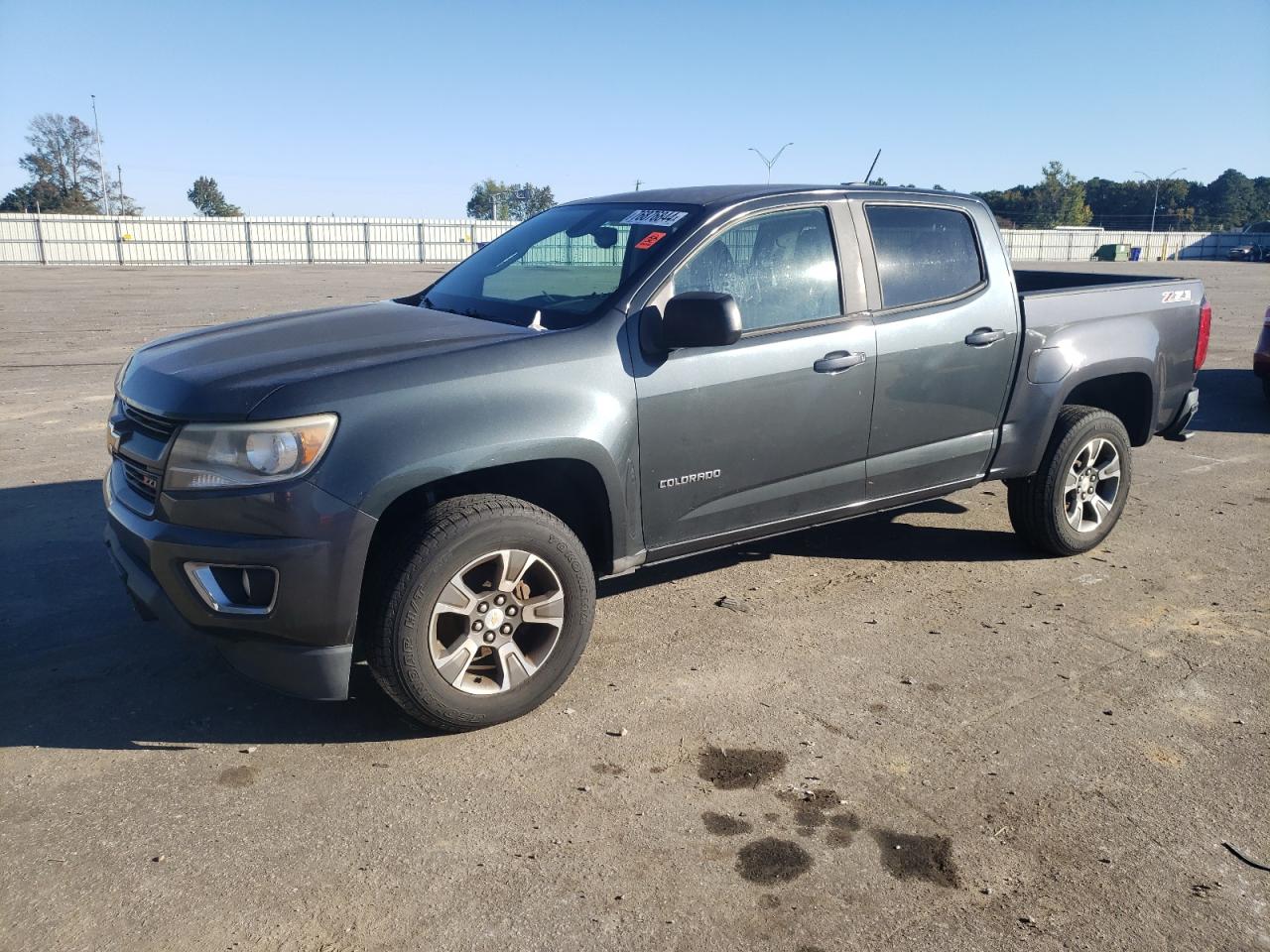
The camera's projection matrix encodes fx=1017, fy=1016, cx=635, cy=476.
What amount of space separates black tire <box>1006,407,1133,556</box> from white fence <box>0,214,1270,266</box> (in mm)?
Result: 40810

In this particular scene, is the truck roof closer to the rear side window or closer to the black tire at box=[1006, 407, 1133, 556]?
the rear side window

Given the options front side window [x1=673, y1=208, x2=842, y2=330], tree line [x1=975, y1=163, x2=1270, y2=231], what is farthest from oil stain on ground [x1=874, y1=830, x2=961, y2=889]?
tree line [x1=975, y1=163, x2=1270, y2=231]

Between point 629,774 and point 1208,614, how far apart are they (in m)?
3.01

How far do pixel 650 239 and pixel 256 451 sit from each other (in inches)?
69.7

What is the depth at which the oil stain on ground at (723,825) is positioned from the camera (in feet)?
9.82

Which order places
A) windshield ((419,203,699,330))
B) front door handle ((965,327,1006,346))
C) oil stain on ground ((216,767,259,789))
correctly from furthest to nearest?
front door handle ((965,327,1006,346)) → windshield ((419,203,699,330)) → oil stain on ground ((216,767,259,789))

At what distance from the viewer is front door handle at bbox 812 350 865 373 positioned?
4184 millimetres

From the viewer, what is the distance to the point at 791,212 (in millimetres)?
4328

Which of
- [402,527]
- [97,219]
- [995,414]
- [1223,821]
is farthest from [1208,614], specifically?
[97,219]

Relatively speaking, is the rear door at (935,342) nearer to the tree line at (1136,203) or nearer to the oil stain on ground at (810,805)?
the oil stain on ground at (810,805)

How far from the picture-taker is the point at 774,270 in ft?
13.8

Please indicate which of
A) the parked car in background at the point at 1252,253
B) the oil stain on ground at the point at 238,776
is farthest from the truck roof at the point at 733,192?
the parked car in background at the point at 1252,253

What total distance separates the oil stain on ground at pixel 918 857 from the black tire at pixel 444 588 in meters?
1.27

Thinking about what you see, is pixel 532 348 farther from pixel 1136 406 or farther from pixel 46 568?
pixel 1136 406
